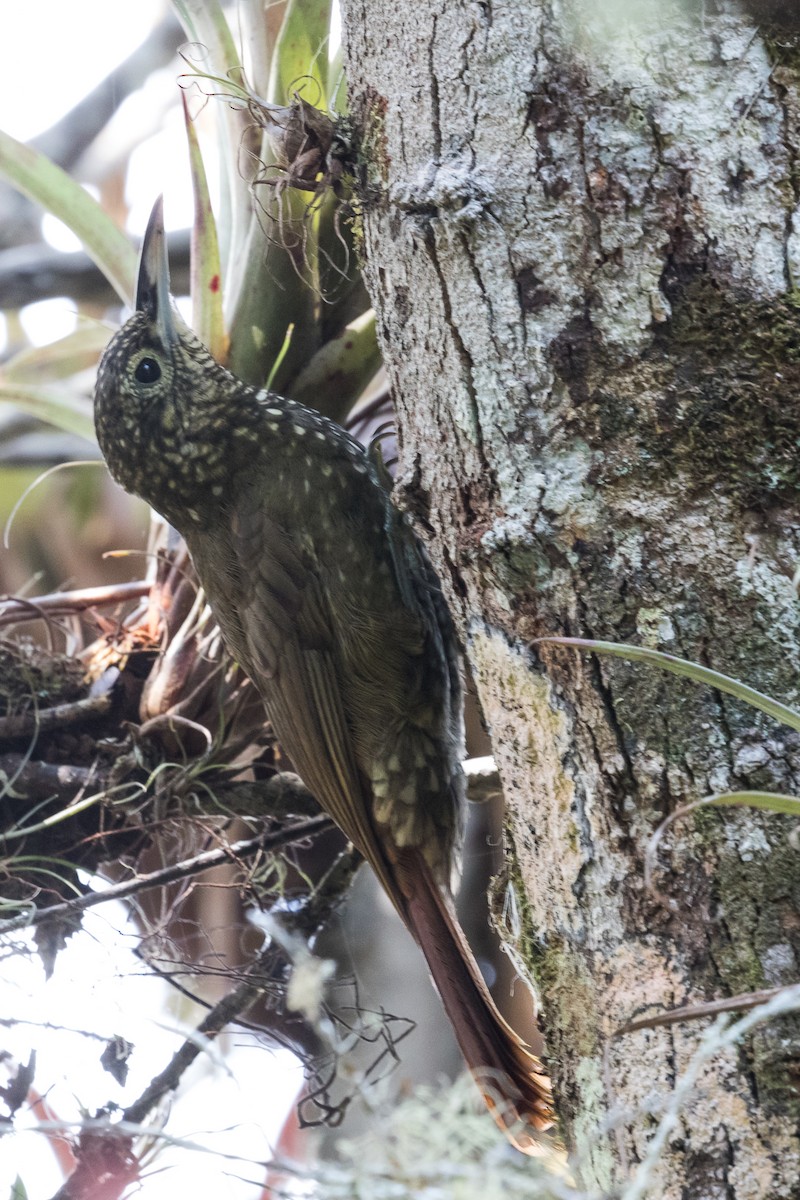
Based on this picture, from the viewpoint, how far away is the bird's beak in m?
2.12

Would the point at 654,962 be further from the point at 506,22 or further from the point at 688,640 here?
the point at 506,22

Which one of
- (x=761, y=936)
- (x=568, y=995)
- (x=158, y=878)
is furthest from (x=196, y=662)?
Answer: (x=761, y=936)

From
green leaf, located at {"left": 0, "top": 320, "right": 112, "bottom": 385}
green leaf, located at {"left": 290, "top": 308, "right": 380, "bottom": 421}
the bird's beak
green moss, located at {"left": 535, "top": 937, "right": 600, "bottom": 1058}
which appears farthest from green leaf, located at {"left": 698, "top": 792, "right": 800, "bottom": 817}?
green leaf, located at {"left": 0, "top": 320, "right": 112, "bottom": 385}

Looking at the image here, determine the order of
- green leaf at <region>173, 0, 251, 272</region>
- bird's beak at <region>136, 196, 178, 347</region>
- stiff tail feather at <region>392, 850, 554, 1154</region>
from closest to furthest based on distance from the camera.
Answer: stiff tail feather at <region>392, 850, 554, 1154</region> < green leaf at <region>173, 0, 251, 272</region> < bird's beak at <region>136, 196, 178, 347</region>

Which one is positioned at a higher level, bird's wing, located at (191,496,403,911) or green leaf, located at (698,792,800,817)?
bird's wing, located at (191,496,403,911)

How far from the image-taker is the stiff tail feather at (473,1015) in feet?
5.55

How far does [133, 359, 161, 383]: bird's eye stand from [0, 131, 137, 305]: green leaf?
0.83ft

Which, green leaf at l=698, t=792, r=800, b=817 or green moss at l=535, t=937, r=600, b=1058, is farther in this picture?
green moss at l=535, t=937, r=600, b=1058

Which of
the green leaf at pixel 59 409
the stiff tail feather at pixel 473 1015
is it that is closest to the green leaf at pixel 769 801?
the stiff tail feather at pixel 473 1015

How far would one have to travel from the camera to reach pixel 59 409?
7.99 feet

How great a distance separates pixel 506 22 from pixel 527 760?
2.72 ft

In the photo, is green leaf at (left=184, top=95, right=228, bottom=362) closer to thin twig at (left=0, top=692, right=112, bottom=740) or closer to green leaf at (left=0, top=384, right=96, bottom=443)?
green leaf at (left=0, top=384, right=96, bottom=443)

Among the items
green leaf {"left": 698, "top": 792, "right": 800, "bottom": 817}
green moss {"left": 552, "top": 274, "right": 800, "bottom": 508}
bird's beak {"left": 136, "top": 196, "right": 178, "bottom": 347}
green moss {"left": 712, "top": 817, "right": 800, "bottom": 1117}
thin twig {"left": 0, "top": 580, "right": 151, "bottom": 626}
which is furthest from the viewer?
thin twig {"left": 0, "top": 580, "right": 151, "bottom": 626}

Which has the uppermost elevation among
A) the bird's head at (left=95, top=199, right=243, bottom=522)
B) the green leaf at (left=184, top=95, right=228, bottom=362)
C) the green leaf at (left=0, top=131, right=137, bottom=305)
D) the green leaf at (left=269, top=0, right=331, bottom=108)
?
the green leaf at (left=269, top=0, right=331, bottom=108)
